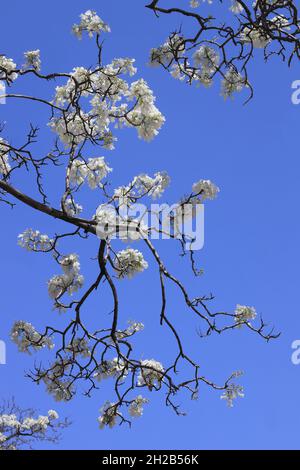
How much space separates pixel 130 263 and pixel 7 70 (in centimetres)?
208

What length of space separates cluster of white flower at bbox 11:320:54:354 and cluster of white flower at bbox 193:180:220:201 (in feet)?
5.75

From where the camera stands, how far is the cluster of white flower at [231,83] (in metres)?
6.14

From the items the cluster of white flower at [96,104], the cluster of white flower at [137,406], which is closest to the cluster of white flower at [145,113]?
the cluster of white flower at [96,104]

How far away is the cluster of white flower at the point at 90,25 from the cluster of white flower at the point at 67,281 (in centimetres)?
205

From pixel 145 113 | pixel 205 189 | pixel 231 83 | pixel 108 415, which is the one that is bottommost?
pixel 108 415

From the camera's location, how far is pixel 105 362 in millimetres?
5895

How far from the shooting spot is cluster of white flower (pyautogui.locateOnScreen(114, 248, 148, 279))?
5.64m

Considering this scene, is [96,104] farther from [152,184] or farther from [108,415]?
[108,415]

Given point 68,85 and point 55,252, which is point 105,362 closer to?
point 55,252

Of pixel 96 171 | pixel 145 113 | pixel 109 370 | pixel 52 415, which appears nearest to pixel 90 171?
pixel 96 171

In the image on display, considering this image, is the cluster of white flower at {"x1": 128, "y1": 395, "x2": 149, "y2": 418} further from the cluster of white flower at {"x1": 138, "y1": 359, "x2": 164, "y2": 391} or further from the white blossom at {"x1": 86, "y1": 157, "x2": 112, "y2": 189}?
the white blossom at {"x1": 86, "y1": 157, "x2": 112, "y2": 189}

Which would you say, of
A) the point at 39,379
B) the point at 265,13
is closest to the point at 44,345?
the point at 39,379

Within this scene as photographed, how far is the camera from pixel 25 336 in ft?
19.8

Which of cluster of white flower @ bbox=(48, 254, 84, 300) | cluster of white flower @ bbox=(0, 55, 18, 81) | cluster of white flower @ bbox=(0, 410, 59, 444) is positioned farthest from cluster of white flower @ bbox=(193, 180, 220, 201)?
cluster of white flower @ bbox=(0, 410, 59, 444)
